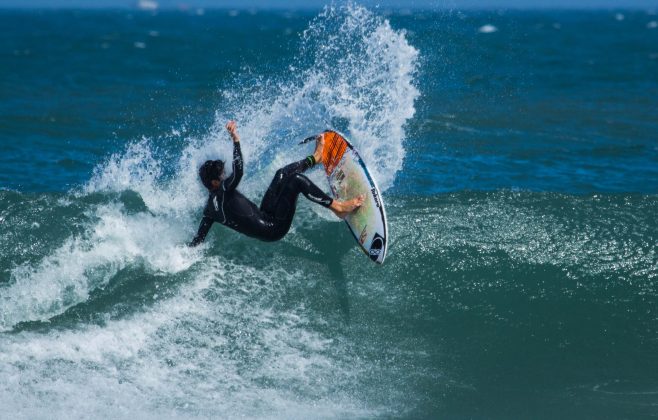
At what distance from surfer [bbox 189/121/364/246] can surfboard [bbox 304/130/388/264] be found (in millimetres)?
157

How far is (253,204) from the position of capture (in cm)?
779

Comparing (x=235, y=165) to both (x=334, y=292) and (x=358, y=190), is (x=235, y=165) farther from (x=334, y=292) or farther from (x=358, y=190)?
(x=334, y=292)

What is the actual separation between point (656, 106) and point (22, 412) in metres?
18.3

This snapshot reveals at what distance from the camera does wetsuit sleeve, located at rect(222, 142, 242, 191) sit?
7441mm

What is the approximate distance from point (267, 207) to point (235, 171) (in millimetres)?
557

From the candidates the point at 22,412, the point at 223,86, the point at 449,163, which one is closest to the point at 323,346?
the point at 22,412

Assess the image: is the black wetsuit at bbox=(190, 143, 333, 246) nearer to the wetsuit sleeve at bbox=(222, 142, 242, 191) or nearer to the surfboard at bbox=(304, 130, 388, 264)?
the wetsuit sleeve at bbox=(222, 142, 242, 191)

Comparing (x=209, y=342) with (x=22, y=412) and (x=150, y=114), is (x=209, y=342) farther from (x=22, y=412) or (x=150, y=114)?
(x=150, y=114)

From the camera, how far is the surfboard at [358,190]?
7.78 m

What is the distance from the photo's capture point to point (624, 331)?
780 centimetres

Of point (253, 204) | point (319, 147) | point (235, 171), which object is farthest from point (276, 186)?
point (319, 147)

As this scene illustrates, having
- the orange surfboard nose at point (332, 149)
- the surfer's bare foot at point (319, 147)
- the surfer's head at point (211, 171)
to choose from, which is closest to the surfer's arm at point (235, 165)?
the surfer's head at point (211, 171)

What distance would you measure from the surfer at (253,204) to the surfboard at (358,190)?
157mm

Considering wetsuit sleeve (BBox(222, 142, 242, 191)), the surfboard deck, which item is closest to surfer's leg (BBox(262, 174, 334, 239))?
the surfboard deck
